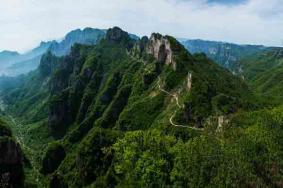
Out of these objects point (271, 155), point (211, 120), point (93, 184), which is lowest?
point (93, 184)

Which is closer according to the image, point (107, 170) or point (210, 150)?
point (210, 150)

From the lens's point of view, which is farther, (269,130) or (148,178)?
(269,130)

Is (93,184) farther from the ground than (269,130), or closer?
closer

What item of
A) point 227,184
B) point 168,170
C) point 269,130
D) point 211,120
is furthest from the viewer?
point 211,120

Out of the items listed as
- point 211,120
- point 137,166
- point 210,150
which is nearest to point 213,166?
point 210,150

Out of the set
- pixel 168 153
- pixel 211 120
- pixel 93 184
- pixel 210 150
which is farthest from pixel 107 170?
pixel 210 150

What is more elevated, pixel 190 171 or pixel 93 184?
pixel 190 171

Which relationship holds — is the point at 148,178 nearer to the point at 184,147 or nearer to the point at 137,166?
the point at 137,166

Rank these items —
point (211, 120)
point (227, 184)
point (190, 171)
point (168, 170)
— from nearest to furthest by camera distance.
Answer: point (227, 184) → point (190, 171) → point (168, 170) → point (211, 120)

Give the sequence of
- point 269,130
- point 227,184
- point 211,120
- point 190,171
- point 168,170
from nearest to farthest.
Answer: point 227,184
point 190,171
point 168,170
point 269,130
point 211,120

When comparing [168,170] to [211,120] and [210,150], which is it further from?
[211,120]
